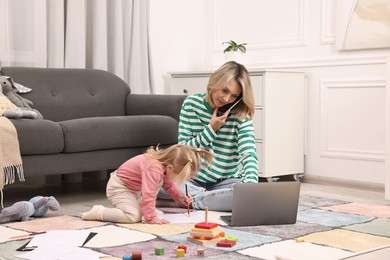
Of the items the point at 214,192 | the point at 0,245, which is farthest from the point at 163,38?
the point at 0,245

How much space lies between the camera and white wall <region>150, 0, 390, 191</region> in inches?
166

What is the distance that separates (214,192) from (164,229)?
50cm

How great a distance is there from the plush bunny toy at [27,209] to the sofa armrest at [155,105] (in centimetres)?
123

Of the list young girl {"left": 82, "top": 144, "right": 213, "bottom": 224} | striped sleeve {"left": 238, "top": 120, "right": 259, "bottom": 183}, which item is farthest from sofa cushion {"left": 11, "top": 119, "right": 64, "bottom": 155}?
striped sleeve {"left": 238, "top": 120, "right": 259, "bottom": 183}

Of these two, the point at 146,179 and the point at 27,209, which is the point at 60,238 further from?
the point at 27,209

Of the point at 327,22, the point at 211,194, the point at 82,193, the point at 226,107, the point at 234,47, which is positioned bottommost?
the point at 82,193

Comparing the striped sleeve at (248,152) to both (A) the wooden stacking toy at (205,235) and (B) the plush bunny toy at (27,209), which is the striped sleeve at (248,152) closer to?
(A) the wooden stacking toy at (205,235)

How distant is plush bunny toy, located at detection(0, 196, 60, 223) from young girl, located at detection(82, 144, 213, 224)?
0.68ft

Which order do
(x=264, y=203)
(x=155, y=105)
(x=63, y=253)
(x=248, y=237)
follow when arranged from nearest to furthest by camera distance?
(x=63, y=253) → (x=248, y=237) → (x=264, y=203) → (x=155, y=105)

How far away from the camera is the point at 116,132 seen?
3588mm

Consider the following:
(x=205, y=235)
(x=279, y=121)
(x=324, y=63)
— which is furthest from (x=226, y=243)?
(x=324, y=63)

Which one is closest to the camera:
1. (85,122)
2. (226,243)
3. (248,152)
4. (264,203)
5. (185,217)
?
(226,243)

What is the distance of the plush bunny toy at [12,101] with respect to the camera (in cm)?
339

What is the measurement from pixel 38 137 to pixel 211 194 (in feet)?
2.97
